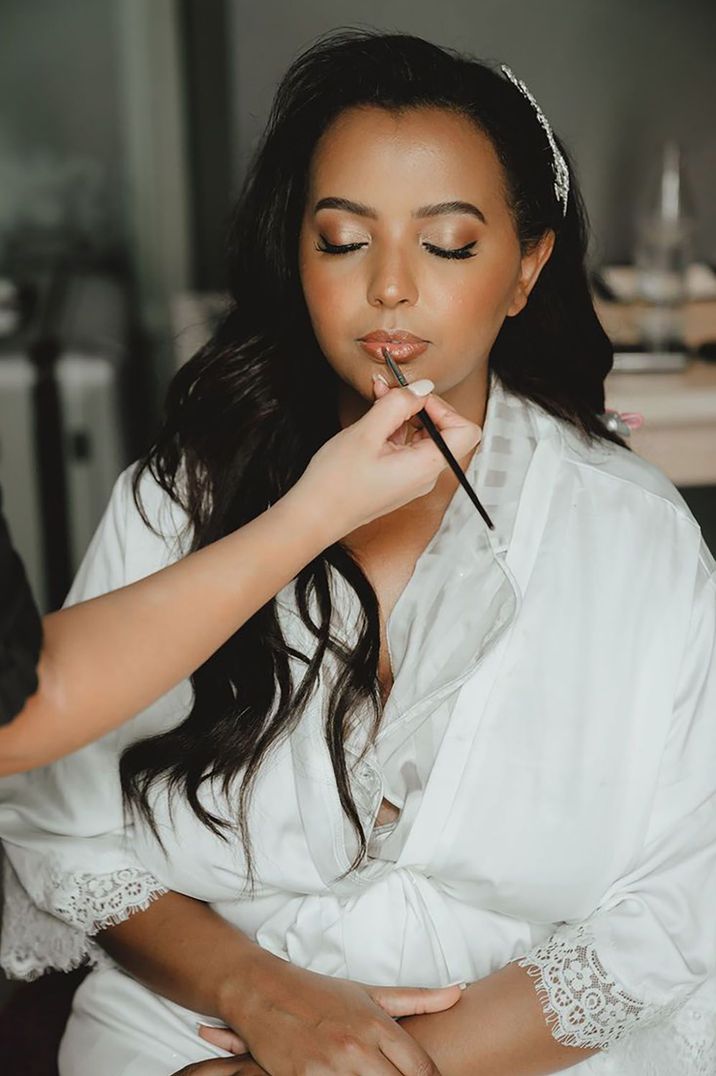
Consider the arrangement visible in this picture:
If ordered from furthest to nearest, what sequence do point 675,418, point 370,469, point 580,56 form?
1. point 580,56
2. point 675,418
3. point 370,469

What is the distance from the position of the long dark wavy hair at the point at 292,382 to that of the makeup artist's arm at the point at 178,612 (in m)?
0.35

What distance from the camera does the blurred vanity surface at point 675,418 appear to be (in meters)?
2.11

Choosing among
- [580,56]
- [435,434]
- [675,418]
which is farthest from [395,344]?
[580,56]

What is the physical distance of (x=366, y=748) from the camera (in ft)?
4.14

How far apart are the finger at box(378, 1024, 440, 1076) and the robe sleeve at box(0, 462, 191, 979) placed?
0.97 ft

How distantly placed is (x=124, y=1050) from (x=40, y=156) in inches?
87.3

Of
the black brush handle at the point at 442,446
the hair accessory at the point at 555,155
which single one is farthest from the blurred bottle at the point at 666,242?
the black brush handle at the point at 442,446

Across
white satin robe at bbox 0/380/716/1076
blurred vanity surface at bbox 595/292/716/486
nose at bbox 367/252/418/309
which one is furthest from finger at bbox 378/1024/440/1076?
blurred vanity surface at bbox 595/292/716/486

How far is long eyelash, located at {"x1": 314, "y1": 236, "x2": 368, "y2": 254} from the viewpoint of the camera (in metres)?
1.22

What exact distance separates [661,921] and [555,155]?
0.77 m

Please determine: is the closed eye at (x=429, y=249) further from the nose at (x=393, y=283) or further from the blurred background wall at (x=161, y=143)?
the blurred background wall at (x=161, y=143)

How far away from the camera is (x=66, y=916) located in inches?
51.7

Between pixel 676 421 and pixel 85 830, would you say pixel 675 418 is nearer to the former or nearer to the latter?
pixel 676 421

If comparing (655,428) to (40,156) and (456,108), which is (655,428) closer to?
(456,108)
